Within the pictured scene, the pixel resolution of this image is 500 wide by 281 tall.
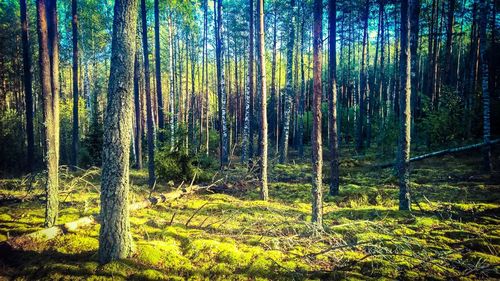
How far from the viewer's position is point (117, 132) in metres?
3.94

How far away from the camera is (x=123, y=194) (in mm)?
4043

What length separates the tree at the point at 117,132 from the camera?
154 inches

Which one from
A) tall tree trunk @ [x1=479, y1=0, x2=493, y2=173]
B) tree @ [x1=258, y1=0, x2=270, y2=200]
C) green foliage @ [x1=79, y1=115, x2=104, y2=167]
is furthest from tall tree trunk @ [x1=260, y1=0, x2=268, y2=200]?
green foliage @ [x1=79, y1=115, x2=104, y2=167]

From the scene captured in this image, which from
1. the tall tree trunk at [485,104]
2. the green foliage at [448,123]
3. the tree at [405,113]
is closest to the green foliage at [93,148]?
the tree at [405,113]

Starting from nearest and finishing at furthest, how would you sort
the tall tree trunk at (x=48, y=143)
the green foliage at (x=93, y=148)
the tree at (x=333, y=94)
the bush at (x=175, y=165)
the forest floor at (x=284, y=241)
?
the forest floor at (x=284, y=241), the tall tree trunk at (x=48, y=143), the tree at (x=333, y=94), the bush at (x=175, y=165), the green foliage at (x=93, y=148)

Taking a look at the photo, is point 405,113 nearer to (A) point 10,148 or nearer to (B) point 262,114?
(B) point 262,114

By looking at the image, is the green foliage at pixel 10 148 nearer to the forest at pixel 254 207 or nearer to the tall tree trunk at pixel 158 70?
the forest at pixel 254 207

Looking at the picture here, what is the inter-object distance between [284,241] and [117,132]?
351 centimetres

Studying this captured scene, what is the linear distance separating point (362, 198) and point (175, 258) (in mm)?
7019

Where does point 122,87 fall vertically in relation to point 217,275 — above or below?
above

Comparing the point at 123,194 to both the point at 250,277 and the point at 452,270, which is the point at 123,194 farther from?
the point at 452,270

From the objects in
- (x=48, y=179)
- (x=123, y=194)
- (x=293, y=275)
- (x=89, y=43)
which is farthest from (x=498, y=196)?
(x=89, y=43)

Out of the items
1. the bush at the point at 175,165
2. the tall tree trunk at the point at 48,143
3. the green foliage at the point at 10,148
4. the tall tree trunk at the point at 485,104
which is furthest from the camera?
the green foliage at the point at 10,148

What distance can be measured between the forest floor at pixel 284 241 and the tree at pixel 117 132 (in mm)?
466
